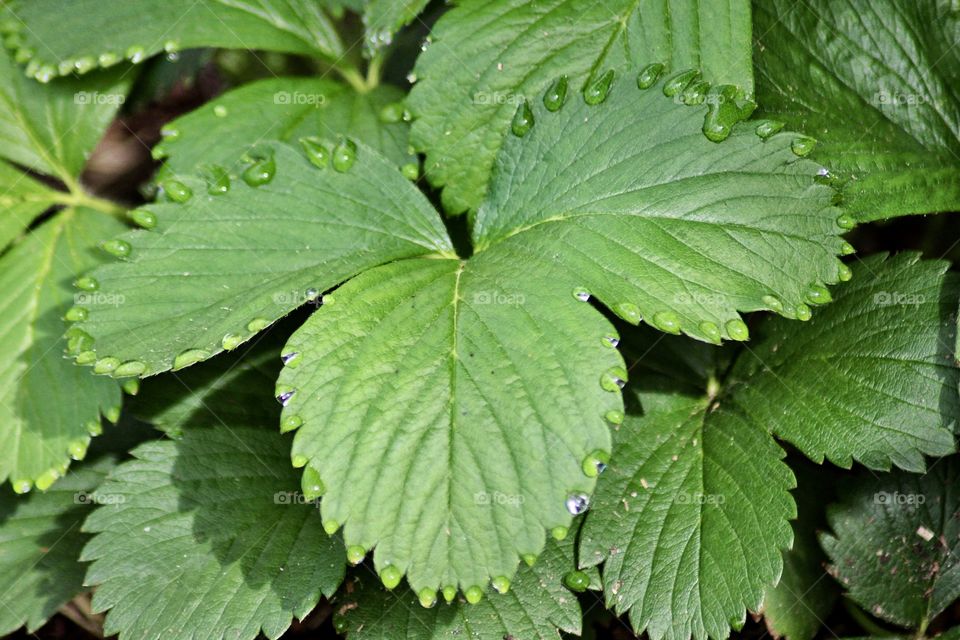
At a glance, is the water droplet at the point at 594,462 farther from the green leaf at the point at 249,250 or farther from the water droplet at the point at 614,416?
the green leaf at the point at 249,250

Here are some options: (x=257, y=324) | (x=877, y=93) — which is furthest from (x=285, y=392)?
(x=877, y=93)

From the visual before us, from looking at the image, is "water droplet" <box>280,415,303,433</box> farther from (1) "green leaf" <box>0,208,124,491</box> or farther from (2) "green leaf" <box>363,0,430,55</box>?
(2) "green leaf" <box>363,0,430,55</box>

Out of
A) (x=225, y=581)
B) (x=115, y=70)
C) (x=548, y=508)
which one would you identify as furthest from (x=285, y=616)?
(x=115, y=70)

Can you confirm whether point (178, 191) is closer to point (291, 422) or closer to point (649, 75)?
point (291, 422)

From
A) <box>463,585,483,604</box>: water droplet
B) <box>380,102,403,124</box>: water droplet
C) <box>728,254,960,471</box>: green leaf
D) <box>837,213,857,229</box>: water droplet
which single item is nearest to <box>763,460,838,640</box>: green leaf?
<box>728,254,960,471</box>: green leaf

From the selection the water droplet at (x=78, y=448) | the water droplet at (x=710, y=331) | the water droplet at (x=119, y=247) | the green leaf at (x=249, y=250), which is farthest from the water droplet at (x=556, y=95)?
the water droplet at (x=78, y=448)

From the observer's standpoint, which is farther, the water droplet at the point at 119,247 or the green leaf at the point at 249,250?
the water droplet at the point at 119,247

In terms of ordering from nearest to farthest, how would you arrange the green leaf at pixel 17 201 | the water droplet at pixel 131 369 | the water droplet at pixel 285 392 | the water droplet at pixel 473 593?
the water droplet at pixel 473 593, the water droplet at pixel 285 392, the water droplet at pixel 131 369, the green leaf at pixel 17 201
